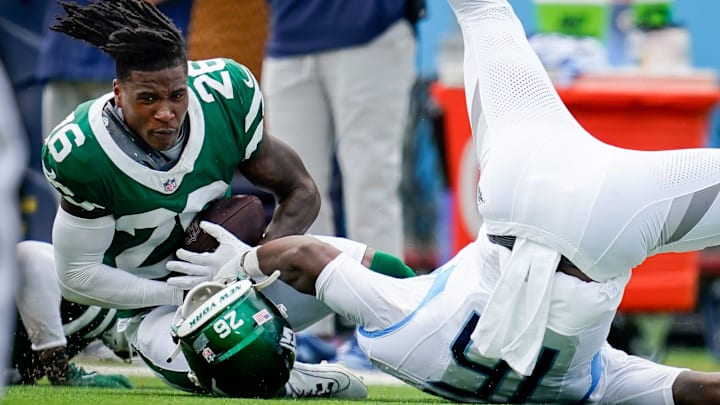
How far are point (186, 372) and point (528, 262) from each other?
1093 mm

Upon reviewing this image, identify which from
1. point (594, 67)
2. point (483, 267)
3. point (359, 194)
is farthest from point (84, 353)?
point (594, 67)

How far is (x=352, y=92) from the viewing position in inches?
215

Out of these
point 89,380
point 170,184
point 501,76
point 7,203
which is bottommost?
point 89,380

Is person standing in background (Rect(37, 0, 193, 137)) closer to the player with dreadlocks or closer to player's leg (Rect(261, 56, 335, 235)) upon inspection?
player's leg (Rect(261, 56, 335, 235))

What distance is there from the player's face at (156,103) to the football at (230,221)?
0.96 ft

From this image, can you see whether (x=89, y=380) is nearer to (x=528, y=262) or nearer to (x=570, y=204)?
(x=528, y=262)

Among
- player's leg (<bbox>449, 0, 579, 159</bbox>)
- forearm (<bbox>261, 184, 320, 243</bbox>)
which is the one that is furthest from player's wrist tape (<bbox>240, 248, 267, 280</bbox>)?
player's leg (<bbox>449, 0, 579, 159</bbox>)

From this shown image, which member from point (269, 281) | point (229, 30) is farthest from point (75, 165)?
point (229, 30)

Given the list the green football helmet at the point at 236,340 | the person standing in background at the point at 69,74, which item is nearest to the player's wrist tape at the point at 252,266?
the green football helmet at the point at 236,340

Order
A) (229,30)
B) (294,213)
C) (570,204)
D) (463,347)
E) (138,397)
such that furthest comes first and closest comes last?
(229,30), (294,213), (138,397), (463,347), (570,204)

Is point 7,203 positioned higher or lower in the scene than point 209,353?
higher

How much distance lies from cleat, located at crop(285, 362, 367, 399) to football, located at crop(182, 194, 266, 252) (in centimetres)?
42

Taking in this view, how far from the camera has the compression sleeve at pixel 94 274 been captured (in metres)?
3.87

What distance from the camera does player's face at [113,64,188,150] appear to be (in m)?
3.86
